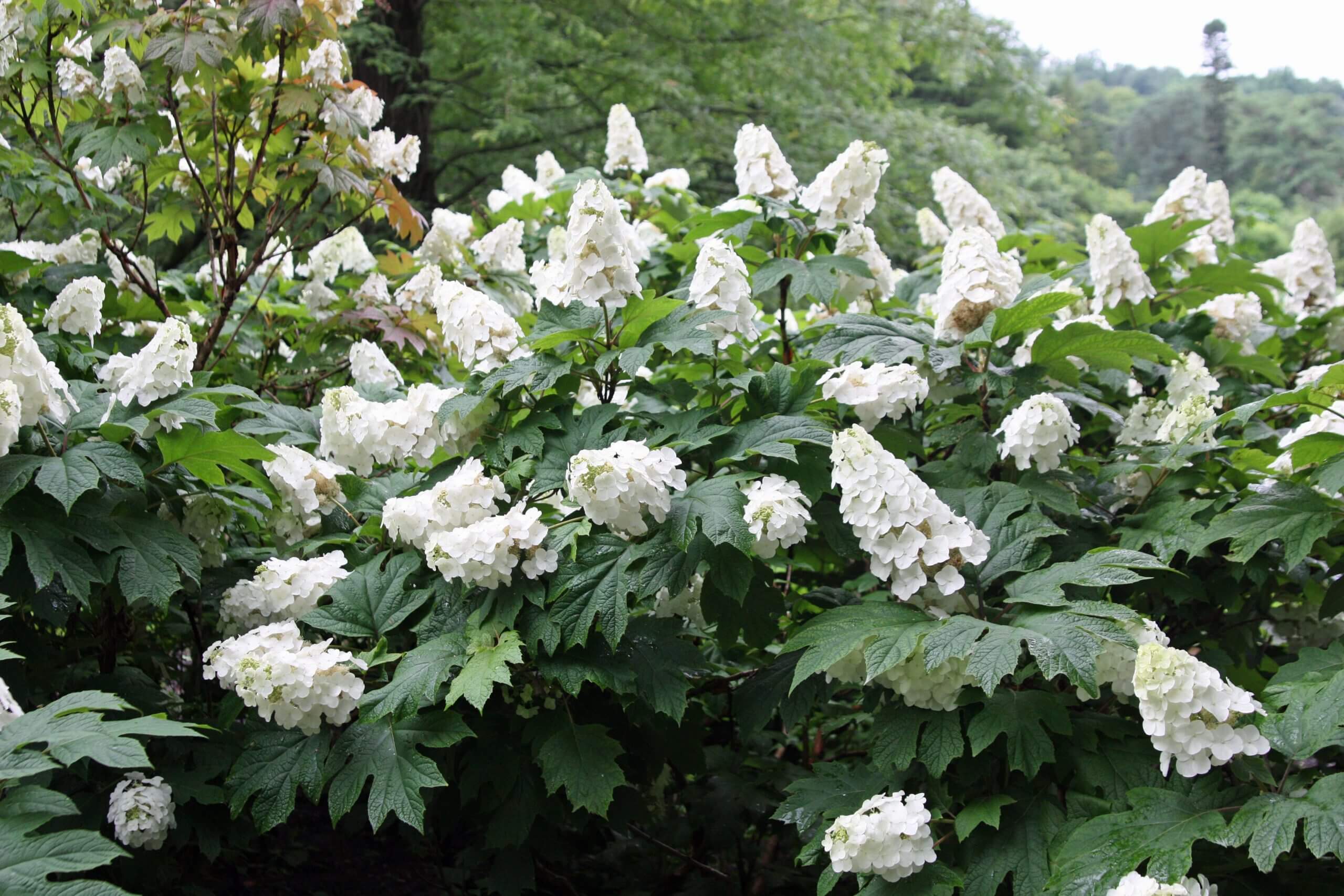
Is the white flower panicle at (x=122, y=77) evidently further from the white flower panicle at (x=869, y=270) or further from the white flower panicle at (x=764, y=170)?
the white flower panicle at (x=869, y=270)

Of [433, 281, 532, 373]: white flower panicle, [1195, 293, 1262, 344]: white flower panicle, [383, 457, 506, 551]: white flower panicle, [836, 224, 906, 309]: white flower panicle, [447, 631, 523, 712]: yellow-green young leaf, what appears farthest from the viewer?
[1195, 293, 1262, 344]: white flower panicle

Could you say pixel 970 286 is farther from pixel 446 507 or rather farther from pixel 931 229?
pixel 931 229

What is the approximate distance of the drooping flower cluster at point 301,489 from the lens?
2.99 m

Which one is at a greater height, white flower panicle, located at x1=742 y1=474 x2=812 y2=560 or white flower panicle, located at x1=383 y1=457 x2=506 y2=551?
white flower panicle, located at x1=742 y1=474 x2=812 y2=560

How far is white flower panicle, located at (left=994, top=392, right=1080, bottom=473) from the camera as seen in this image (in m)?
2.76

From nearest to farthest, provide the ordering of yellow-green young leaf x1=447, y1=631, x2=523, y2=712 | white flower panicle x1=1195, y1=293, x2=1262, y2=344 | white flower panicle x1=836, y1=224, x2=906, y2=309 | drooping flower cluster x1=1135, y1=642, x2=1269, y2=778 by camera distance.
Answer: drooping flower cluster x1=1135, y1=642, x2=1269, y2=778
yellow-green young leaf x1=447, y1=631, x2=523, y2=712
white flower panicle x1=836, y1=224, x2=906, y2=309
white flower panicle x1=1195, y1=293, x2=1262, y2=344

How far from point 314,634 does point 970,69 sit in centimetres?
1497

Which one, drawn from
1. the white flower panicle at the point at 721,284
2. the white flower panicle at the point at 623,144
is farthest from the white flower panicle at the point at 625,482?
the white flower panicle at the point at 623,144

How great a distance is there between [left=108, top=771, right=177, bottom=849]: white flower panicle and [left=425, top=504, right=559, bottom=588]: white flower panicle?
89 centimetres

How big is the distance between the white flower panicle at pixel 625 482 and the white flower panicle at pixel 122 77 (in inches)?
94.7

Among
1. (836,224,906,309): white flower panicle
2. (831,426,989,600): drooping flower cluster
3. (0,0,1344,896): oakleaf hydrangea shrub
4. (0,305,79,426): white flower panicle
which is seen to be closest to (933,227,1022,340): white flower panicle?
(0,0,1344,896): oakleaf hydrangea shrub

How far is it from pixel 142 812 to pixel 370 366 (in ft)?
5.32

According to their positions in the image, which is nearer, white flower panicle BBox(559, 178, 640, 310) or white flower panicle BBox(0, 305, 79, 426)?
white flower panicle BBox(0, 305, 79, 426)

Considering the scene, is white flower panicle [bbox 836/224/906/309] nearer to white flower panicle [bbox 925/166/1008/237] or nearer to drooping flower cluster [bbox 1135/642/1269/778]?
white flower panicle [bbox 925/166/1008/237]
